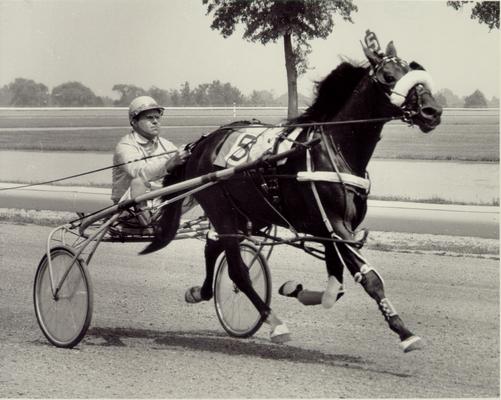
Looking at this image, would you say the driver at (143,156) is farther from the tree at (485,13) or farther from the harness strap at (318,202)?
the tree at (485,13)

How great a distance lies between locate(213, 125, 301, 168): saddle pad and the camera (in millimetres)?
5963

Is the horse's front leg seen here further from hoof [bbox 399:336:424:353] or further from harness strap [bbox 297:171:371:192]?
hoof [bbox 399:336:424:353]

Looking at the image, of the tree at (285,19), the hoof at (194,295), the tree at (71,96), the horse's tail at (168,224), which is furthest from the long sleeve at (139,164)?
the tree at (71,96)

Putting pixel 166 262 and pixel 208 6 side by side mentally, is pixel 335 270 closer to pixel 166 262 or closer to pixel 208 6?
pixel 208 6

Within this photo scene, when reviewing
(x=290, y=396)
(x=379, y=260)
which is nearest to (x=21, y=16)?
(x=379, y=260)

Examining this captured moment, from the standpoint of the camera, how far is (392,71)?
216 inches

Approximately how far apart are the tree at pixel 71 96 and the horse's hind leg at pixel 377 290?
7208 mm

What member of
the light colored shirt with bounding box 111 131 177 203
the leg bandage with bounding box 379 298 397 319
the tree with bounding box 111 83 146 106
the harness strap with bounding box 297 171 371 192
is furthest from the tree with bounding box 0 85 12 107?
the leg bandage with bounding box 379 298 397 319

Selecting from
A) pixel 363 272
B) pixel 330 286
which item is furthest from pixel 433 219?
pixel 363 272

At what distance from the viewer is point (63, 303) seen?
21.1ft

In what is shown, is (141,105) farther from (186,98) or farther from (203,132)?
(203,132)

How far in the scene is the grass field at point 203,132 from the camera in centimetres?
1567

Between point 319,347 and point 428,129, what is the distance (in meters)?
1.68

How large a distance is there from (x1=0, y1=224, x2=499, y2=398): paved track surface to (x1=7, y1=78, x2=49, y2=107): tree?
170 inches
